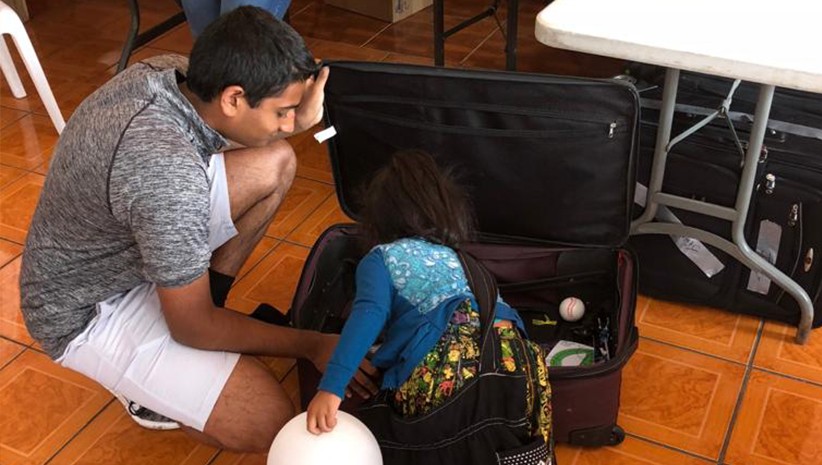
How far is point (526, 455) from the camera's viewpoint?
4.27 ft

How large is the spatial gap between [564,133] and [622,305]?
0.32 meters

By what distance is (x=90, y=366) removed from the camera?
1.45 m

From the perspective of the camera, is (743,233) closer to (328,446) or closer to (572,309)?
(572,309)

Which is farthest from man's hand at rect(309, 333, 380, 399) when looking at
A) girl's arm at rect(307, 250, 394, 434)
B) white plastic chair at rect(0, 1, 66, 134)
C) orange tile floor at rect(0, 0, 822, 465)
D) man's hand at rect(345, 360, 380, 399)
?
white plastic chair at rect(0, 1, 66, 134)

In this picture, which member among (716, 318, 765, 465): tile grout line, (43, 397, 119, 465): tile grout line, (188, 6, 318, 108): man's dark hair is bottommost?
(43, 397, 119, 465): tile grout line

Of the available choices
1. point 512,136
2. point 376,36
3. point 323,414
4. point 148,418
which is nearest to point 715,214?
point 512,136

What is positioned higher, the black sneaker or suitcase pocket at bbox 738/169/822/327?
suitcase pocket at bbox 738/169/822/327

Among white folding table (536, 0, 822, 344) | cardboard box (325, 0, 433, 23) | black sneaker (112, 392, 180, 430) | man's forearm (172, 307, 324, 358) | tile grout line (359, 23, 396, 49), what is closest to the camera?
white folding table (536, 0, 822, 344)

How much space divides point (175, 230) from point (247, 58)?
0.86ft

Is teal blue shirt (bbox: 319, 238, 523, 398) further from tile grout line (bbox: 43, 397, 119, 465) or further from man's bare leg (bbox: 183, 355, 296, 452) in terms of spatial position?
tile grout line (bbox: 43, 397, 119, 465)

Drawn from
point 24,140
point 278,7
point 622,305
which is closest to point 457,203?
point 622,305

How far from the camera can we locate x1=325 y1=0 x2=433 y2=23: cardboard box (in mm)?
3111

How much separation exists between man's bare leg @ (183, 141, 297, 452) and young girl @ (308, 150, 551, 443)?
0.21 meters

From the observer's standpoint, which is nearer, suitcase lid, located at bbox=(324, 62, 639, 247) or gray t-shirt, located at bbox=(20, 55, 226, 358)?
gray t-shirt, located at bbox=(20, 55, 226, 358)
